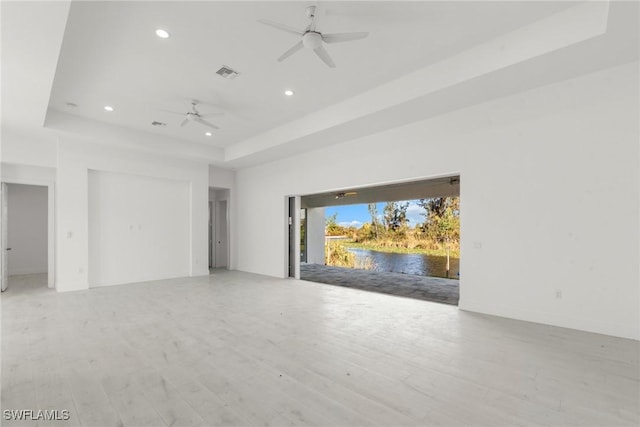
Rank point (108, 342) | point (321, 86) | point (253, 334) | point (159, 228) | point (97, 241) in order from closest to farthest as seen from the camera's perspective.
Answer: point (108, 342) < point (253, 334) < point (321, 86) < point (97, 241) < point (159, 228)

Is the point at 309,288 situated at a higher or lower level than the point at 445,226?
lower

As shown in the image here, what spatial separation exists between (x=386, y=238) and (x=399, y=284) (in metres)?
5.79

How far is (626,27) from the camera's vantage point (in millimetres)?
2912

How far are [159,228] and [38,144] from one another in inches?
117

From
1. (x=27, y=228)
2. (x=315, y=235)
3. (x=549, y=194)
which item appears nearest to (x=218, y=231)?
(x=315, y=235)

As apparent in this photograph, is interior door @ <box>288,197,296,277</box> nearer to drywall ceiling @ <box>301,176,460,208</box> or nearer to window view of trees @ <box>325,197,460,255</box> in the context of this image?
drywall ceiling @ <box>301,176,460,208</box>

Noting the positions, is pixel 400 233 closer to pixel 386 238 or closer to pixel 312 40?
pixel 386 238

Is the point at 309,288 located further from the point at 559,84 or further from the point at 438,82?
the point at 559,84

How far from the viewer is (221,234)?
10.4 m

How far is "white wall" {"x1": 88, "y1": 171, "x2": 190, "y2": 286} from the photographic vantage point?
6723mm

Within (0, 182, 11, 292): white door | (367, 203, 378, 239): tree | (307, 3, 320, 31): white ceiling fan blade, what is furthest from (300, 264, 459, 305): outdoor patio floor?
(0, 182, 11, 292): white door

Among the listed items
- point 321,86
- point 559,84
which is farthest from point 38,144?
point 559,84

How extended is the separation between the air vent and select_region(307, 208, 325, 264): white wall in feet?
30.5

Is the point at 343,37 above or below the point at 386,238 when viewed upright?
above
